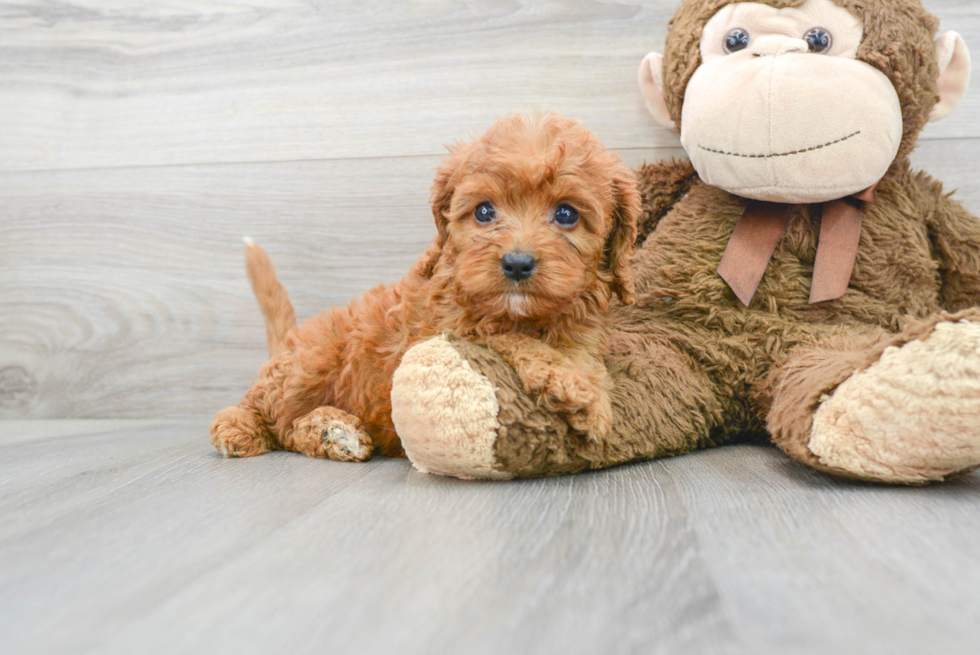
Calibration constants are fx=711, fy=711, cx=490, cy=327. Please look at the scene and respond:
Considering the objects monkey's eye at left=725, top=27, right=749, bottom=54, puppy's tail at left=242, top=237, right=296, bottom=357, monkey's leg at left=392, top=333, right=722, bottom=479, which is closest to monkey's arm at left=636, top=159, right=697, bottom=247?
monkey's eye at left=725, top=27, right=749, bottom=54

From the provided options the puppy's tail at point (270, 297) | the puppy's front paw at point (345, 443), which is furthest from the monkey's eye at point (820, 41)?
the puppy's tail at point (270, 297)

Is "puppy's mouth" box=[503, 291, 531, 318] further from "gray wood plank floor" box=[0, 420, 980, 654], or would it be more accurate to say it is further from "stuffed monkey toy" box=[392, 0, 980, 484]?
"gray wood plank floor" box=[0, 420, 980, 654]

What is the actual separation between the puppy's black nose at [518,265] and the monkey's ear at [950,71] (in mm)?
942

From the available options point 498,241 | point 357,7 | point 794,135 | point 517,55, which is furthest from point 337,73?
point 794,135

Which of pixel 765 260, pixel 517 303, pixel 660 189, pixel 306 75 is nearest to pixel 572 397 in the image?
pixel 517 303

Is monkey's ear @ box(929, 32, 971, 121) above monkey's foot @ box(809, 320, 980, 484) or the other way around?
above

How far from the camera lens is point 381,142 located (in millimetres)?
1854

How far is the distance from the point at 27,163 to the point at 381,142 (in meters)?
1.04

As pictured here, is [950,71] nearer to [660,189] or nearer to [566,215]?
[660,189]

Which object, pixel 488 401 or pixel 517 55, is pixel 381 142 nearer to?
pixel 517 55

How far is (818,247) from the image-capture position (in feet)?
4.47

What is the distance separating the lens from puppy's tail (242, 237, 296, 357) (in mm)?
1649

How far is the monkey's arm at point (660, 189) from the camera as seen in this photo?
1559 millimetres

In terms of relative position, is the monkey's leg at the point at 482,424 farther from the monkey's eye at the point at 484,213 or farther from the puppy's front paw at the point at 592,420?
the monkey's eye at the point at 484,213
